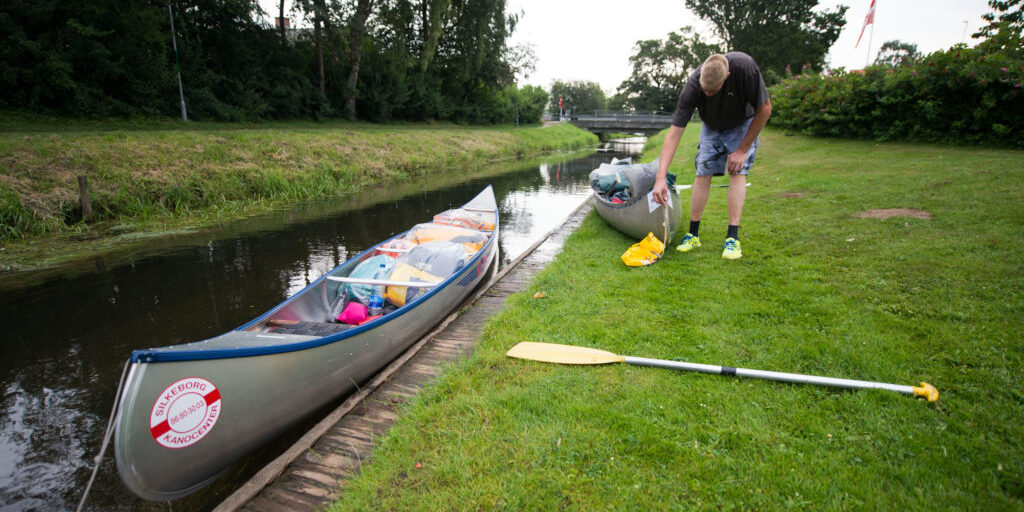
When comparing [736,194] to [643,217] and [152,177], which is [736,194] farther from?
[152,177]

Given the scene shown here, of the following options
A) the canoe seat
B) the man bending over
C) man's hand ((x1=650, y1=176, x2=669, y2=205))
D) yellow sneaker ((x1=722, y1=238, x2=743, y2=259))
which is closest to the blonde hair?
the man bending over

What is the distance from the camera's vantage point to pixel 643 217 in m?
5.63

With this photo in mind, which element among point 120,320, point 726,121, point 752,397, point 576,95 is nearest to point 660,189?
point 726,121

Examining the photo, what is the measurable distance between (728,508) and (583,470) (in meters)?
0.63

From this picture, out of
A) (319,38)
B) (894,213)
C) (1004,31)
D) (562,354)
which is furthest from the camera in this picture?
(319,38)

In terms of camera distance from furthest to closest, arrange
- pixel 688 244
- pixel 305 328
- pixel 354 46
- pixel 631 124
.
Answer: pixel 631 124 < pixel 354 46 < pixel 688 244 < pixel 305 328

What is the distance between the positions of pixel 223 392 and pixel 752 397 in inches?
118

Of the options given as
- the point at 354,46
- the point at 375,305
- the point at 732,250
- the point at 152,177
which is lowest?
the point at 375,305

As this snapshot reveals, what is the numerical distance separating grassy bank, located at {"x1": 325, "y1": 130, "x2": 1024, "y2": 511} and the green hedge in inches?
279

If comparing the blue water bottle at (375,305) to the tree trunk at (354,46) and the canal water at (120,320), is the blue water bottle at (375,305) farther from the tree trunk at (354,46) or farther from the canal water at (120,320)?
the tree trunk at (354,46)

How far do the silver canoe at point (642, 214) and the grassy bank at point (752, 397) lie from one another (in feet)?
2.09

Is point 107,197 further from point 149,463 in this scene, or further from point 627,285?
point 627,285

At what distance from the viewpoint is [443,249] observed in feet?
17.0

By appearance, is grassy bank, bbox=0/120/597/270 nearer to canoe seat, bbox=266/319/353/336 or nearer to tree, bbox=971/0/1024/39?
canoe seat, bbox=266/319/353/336
